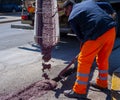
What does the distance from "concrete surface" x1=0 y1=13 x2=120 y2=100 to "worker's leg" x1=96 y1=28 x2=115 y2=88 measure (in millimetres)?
178

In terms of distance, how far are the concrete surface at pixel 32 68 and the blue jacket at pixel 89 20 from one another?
1029mm

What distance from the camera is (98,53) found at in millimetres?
5254

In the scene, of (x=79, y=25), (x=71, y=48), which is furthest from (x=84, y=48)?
(x=71, y=48)

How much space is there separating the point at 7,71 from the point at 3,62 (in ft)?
2.61

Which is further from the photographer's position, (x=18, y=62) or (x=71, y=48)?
(x=71, y=48)

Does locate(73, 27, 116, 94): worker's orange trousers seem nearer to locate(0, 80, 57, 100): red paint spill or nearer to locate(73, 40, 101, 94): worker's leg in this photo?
locate(73, 40, 101, 94): worker's leg

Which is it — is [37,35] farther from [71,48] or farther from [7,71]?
[71,48]

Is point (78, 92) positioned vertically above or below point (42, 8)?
below

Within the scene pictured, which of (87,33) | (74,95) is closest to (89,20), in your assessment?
(87,33)

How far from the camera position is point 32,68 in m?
6.71

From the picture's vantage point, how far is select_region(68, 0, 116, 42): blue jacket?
484cm

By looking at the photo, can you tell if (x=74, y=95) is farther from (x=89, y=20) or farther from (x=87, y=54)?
(x=89, y=20)

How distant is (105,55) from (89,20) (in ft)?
2.38

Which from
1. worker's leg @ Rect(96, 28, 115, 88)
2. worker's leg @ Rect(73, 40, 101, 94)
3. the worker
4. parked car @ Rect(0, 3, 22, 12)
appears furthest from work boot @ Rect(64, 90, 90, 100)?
parked car @ Rect(0, 3, 22, 12)
